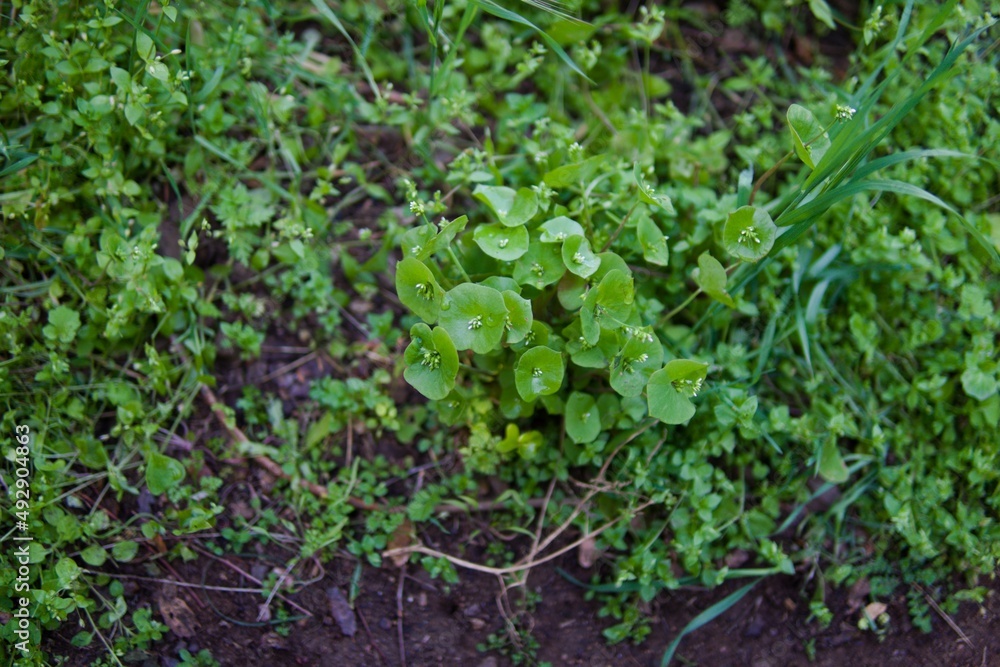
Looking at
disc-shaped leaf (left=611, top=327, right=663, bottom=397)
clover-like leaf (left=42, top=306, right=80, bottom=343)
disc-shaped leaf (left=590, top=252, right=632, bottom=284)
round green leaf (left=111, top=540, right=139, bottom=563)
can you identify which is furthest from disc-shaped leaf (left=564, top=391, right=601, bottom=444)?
clover-like leaf (left=42, top=306, right=80, bottom=343)

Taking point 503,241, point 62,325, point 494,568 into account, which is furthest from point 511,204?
point 62,325

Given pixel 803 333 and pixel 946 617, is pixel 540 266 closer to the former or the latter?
pixel 803 333

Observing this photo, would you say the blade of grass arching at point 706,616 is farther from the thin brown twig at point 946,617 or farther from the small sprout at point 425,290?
the small sprout at point 425,290

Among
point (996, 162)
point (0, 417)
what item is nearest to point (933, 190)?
point (996, 162)

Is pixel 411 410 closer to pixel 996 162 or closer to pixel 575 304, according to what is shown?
pixel 575 304

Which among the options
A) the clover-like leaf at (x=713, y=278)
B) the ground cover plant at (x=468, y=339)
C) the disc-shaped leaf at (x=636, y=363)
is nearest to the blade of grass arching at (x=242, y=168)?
the ground cover plant at (x=468, y=339)

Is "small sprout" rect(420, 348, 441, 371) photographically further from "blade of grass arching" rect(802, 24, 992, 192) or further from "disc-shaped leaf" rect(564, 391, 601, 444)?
"blade of grass arching" rect(802, 24, 992, 192)
